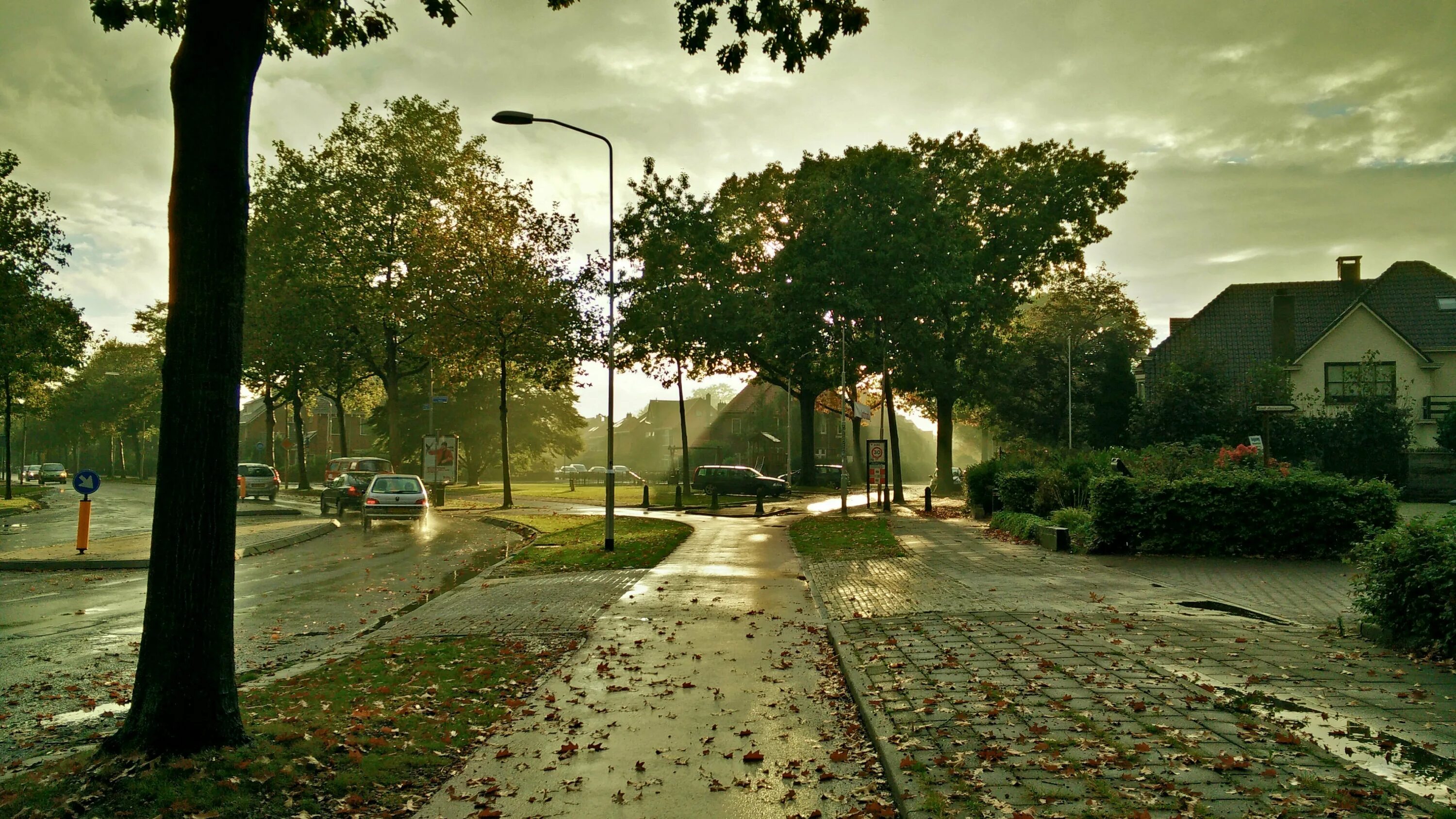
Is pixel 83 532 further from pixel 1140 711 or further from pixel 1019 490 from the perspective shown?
pixel 1019 490

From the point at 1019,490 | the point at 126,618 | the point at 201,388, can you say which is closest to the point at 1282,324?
the point at 1019,490

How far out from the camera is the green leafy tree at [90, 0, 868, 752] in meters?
5.21

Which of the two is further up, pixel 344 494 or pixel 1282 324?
pixel 1282 324

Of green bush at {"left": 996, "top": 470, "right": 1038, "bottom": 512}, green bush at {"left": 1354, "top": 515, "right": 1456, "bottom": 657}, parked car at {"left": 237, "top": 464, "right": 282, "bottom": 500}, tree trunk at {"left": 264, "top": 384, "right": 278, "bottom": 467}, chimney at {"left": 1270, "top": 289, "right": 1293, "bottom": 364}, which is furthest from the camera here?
tree trunk at {"left": 264, "top": 384, "right": 278, "bottom": 467}

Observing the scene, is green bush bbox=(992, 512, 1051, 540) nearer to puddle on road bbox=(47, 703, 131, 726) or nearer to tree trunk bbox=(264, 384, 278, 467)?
puddle on road bbox=(47, 703, 131, 726)

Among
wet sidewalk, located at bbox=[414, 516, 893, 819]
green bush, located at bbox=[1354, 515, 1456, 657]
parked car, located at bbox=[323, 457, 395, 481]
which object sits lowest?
wet sidewalk, located at bbox=[414, 516, 893, 819]

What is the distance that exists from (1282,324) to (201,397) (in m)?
54.3

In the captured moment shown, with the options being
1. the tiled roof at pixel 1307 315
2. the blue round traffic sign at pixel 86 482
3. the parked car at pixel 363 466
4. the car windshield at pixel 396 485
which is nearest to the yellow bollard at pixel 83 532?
the blue round traffic sign at pixel 86 482

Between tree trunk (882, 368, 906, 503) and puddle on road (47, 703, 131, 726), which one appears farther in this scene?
tree trunk (882, 368, 906, 503)

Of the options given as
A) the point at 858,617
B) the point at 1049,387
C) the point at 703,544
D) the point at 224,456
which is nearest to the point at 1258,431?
the point at 1049,387

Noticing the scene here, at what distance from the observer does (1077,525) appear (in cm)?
1816

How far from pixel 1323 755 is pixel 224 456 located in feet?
20.1

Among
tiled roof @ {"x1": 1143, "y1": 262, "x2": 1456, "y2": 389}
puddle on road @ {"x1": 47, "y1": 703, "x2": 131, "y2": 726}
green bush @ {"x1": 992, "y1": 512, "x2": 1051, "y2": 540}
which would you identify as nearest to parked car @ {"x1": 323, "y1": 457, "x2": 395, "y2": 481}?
green bush @ {"x1": 992, "y1": 512, "x2": 1051, "y2": 540}

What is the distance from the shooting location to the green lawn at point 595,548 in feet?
53.8
